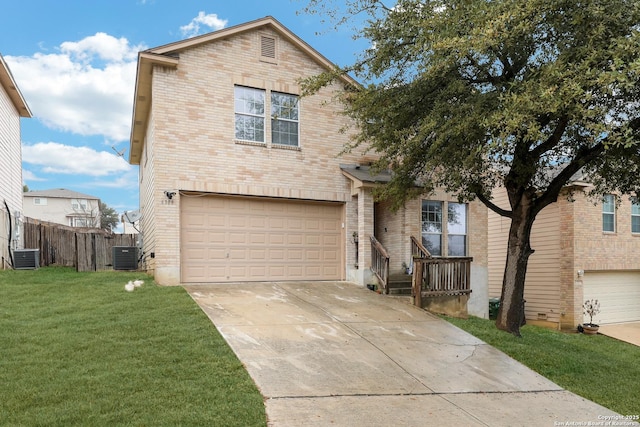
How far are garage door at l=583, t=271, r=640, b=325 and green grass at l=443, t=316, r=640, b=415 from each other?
24.2 feet

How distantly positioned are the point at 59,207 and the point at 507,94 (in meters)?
51.6

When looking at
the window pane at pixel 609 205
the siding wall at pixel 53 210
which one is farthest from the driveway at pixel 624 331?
the siding wall at pixel 53 210

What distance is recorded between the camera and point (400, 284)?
1273 cm

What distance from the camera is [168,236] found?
1155 cm

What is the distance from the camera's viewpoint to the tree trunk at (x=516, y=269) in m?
9.91

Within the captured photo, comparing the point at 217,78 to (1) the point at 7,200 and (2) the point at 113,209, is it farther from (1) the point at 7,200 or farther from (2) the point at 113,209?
(2) the point at 113,209

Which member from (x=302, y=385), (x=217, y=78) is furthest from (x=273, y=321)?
(x=217, y=78)

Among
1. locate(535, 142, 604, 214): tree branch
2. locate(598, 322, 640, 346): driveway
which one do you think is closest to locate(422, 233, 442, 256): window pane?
locate(535, 142, 604, 214): tree branch

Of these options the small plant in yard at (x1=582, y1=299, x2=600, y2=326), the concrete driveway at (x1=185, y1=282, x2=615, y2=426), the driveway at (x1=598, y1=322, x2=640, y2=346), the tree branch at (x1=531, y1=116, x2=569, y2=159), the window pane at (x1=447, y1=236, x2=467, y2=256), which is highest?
the tree branch at (x1=531, y1=116, x2=569, y2=159)

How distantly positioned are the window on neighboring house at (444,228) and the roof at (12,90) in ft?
48.0

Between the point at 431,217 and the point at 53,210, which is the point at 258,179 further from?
the point at 53,210

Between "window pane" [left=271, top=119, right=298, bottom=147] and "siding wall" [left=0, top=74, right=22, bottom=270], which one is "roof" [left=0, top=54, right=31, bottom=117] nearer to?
"siding wall" [left=0, top=74, right=22, bottom=270]

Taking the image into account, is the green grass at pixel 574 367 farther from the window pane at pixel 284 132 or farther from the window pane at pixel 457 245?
the window pane at pixel 284 132

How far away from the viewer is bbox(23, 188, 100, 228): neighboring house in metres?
47.7
